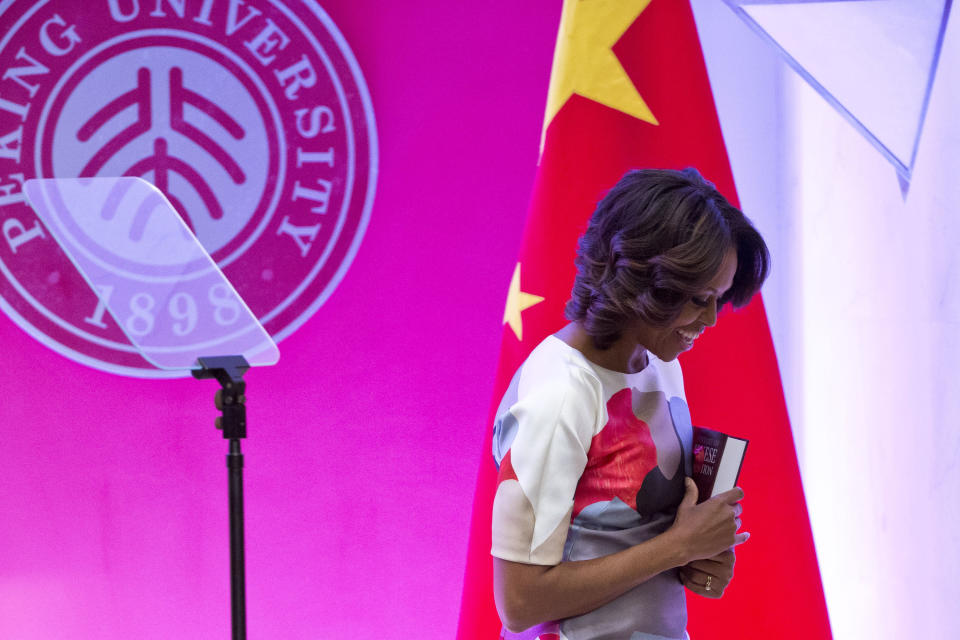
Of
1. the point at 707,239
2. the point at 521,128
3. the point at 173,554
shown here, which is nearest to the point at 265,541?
the point at 173,554

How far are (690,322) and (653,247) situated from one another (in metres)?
0.11

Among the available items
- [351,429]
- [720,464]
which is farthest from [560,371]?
[351,429]

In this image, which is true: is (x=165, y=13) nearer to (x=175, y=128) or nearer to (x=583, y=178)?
(x=175, y=128)

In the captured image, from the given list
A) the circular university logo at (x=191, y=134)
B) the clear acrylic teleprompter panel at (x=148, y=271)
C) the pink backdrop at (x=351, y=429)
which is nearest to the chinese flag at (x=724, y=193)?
the pink backdrop at (x=351, y=429)

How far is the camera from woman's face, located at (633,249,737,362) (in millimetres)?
1020

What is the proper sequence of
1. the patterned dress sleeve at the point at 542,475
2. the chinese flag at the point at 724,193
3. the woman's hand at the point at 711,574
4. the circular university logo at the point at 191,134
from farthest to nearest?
the circular university logo at the point at 191,134
the chinese flag at the point at 724,193
the woman's hand at the point at 711,574
the patterned dress sleeve at the point at 542,475

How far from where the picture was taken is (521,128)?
7.32 feet

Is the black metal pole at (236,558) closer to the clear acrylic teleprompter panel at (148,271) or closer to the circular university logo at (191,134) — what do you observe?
the clear acrylic teleprompter panel at (148,271)

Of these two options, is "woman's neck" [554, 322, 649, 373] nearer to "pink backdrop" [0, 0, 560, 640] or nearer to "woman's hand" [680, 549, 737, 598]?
"woman's hand" [680, 549, 737, 598]

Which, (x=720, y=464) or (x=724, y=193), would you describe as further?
(x=724, y=193)

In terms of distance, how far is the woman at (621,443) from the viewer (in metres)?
0.98

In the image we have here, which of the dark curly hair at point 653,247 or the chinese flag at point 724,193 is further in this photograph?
the chinese flag at point 724,193

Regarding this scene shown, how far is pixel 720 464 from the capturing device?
1054 millimetres

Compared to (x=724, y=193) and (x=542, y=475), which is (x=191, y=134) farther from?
(x=542, y=475)
